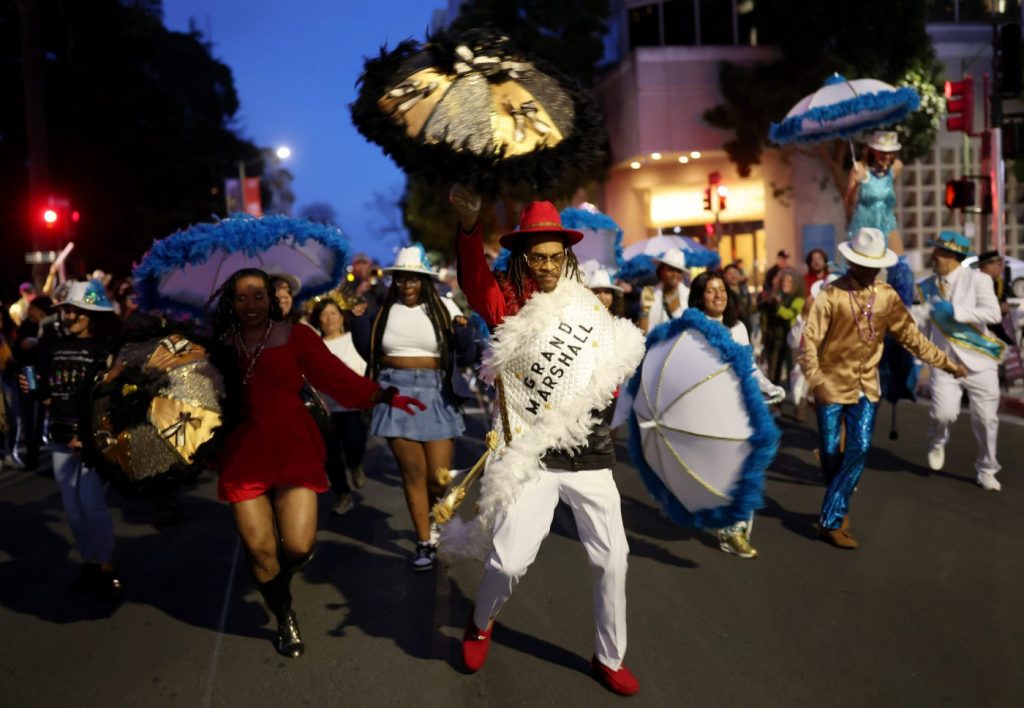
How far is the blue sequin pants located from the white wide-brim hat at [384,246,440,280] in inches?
110

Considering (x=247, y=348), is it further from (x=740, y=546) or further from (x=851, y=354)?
(x=851, y=354)

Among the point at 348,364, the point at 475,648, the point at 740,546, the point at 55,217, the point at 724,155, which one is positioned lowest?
the point at 740,546

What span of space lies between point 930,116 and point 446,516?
26.3 metres

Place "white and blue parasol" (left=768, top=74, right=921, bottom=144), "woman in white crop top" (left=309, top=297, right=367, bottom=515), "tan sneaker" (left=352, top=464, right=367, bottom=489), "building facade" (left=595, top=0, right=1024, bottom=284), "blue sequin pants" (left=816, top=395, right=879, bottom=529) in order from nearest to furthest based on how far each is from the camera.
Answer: "blue sequin pants" (left=816, top=395, right=879, bottom=529) < "woman in white crop top" (left=309, top=297, right=367, bottom=515) < "tan sneaker" (left=352, top=464, right=367, bottom=489) < "white and blue parasol" (left=768, top=74, right=921, bottom=144) < "building facade" (left=595, top=0, right=1024, bottom=284)

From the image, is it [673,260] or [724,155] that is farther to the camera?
[724,155]

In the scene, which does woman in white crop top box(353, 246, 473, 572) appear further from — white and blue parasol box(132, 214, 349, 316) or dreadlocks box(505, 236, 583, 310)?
dreadlocks box(505, 236, 583, 310)

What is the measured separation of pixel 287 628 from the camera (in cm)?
488

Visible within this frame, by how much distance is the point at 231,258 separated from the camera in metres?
6.56

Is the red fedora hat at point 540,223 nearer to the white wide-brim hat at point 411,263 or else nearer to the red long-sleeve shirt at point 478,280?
the red long-sleeve shirt at point 478,280

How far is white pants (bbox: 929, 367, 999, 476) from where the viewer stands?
7973 millimetres

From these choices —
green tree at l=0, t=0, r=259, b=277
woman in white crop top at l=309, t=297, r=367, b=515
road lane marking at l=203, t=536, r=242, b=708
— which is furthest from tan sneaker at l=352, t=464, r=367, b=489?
green tree at l=0, t=0, r=259, b=277

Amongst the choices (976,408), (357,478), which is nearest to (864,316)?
(976,408)

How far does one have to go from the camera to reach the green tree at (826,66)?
2717 cm

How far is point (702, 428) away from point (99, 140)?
33265 millimetres
